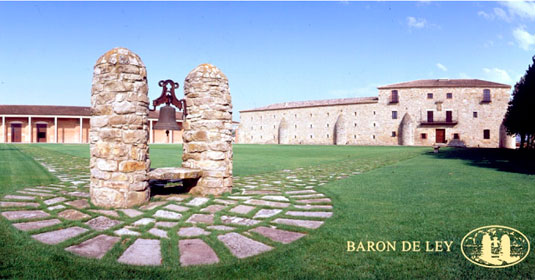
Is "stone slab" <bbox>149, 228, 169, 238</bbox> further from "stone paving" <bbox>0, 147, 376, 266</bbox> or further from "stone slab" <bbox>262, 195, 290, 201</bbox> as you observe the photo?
"stone slab" <bbox>262, 195, 290, 201</bbox>

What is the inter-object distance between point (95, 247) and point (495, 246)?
14.1 feet

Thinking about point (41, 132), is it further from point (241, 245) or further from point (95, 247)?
point (241, 245)

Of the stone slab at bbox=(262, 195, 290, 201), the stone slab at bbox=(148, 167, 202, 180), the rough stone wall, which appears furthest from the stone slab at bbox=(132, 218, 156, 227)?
the rough stone wall

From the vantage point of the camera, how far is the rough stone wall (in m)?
42.9

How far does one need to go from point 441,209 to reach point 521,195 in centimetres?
227

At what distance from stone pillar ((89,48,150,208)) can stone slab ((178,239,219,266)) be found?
7.16ft

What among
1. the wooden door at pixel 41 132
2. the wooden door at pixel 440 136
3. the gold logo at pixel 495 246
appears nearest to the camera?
the gold logo at pixel 495 246

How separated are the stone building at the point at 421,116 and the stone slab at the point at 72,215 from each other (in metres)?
45.7

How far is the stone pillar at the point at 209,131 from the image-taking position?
6.40 m

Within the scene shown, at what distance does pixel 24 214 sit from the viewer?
4.44 m

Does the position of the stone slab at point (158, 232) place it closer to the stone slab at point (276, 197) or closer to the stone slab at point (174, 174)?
the stone slab at point (174, 174)

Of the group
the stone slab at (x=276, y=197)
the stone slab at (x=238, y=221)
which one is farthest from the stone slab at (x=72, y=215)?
the stone slab at (x=276, y=197)

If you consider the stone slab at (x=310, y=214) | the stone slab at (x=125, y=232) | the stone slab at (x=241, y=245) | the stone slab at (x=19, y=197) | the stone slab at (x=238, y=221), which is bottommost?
the stone slab at (x=241, y=245)

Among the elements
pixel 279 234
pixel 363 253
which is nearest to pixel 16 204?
pixel 279 234
